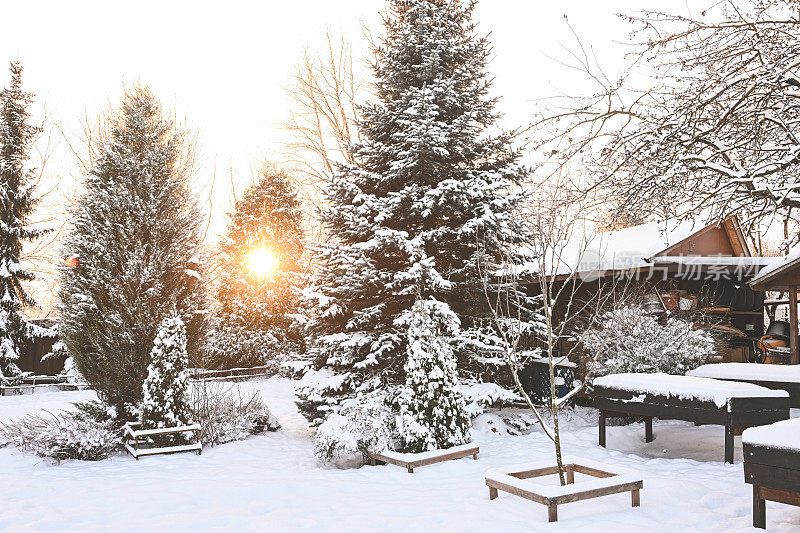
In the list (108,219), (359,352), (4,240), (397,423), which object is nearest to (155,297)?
(108,219)

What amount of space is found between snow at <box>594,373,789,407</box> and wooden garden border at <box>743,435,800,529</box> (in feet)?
9.14

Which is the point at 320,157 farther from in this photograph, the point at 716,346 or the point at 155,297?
the point at 716,346

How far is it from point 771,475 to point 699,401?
321 cm

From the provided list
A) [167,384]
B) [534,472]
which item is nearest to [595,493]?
[534,472]

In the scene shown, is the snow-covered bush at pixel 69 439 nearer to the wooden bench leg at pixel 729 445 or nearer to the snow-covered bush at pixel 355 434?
the snow-covered bush at pixel 355 434

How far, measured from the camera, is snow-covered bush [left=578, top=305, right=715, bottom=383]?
11.5m

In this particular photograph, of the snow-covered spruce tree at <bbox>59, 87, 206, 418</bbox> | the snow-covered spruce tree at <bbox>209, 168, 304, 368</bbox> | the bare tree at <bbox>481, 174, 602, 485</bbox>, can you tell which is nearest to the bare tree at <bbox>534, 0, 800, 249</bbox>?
the bare tree at <bbox>481, 174, 602, 485</bbox>

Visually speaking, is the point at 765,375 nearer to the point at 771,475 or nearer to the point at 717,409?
the point at 717,409

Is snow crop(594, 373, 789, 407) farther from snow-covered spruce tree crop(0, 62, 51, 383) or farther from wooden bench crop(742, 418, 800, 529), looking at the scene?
snow-covered spruce tree crop(0, 62, 51, 383)

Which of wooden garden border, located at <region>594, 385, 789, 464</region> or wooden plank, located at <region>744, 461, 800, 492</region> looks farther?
wooden garden border, located at <region>594, 385, 789, 464</region>

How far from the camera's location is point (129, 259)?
37.6ft

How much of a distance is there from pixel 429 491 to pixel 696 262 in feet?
36.6

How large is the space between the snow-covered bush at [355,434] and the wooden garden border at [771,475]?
5300 mm

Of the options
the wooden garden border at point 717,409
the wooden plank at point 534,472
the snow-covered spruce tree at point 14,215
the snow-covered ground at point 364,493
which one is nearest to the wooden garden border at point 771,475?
the snow-covered ground at point 364,493
